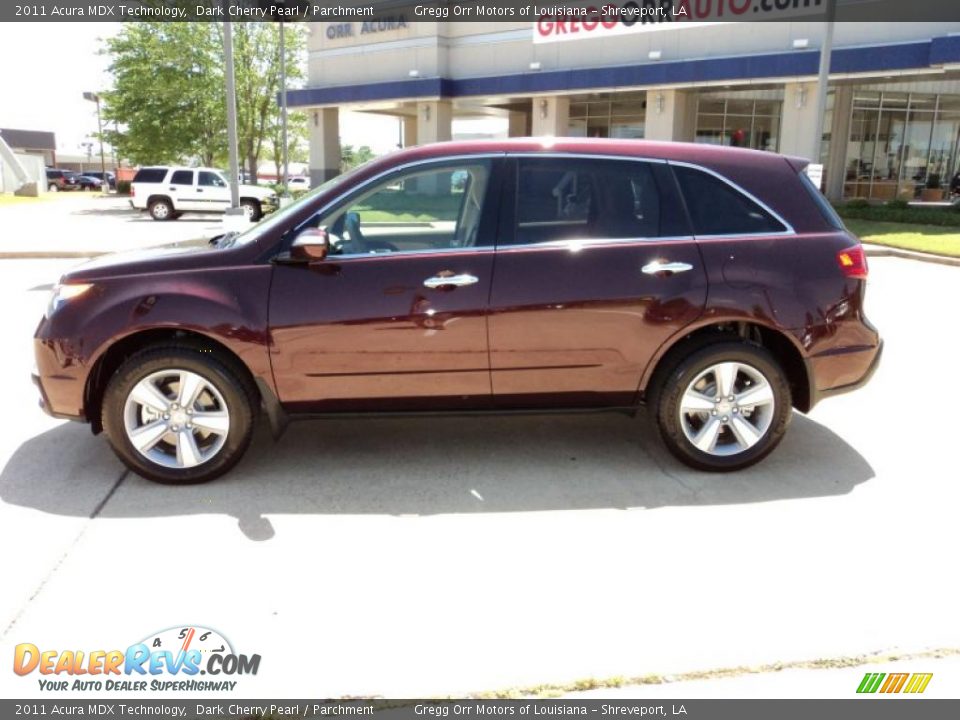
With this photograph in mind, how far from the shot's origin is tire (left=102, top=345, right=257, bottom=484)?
404 centimetres

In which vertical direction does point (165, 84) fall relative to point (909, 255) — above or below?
above

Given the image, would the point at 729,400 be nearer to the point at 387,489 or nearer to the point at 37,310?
the point at 387,489

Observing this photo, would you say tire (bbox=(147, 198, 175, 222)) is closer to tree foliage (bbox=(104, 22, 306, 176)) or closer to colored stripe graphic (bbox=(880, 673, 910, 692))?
tree foliage (bbox=(104, 22, 306, 176))

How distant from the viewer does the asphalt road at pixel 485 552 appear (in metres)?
2.83

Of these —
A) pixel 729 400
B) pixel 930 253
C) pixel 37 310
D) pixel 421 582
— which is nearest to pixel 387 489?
Result: pixel 421 582

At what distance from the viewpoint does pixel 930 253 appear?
45.7 ft

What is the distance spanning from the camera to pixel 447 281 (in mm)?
4059

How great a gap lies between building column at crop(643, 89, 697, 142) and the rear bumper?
20.6 m

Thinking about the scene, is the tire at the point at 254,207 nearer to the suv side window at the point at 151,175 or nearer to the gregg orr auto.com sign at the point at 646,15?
the suv side window at the point at 151,175

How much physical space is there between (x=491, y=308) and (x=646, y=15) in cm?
2224

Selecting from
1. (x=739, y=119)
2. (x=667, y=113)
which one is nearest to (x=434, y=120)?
(x=667, y=113)

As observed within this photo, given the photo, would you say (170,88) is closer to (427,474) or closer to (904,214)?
(904,214)

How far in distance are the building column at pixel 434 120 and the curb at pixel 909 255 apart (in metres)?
17.4
